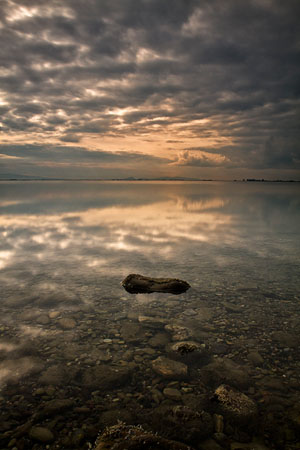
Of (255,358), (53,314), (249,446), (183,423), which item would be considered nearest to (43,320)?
(53,314)

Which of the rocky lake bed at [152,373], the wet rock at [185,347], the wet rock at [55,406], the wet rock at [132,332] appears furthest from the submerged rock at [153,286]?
the wet rock at [55,406]

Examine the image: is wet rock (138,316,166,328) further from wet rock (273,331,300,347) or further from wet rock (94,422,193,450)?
wet rock (94,422,193,450)

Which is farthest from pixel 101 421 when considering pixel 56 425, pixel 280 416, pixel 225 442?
pixel 280 416

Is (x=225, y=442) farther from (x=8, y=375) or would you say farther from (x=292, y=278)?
(x=292, y=278)

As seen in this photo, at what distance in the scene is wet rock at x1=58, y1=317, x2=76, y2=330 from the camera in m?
9.19

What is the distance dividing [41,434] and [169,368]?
3.20 metres

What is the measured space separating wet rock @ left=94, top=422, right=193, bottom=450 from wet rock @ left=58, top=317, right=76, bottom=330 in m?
4.59

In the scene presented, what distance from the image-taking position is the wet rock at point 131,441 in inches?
181

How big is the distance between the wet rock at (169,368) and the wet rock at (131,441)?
84.8 inches

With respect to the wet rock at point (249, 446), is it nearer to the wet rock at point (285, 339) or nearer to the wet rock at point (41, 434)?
the wet rock at point (41, 434)

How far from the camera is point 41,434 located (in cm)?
525

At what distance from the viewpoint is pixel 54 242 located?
21.9m

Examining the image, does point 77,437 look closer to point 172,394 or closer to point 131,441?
point 131,441

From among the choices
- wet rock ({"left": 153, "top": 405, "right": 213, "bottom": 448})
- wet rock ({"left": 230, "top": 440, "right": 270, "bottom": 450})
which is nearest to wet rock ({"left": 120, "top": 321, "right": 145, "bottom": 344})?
wet rock ({"left": 153, "top": 405, "right": 213, "bottom": 448})
